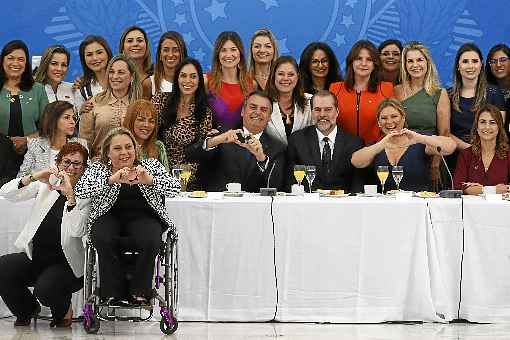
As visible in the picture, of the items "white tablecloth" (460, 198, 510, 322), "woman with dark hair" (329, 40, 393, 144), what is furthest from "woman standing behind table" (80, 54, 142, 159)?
"white tablecloth" (460, 198, 510, 322)

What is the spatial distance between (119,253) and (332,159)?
1.66 metres

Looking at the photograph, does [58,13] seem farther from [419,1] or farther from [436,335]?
[436,335]

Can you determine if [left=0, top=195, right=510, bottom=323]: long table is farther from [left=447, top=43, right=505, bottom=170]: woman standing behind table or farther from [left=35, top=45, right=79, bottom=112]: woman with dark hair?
[left=35, top=45, right=79, bottom=112]: woman with dark hair

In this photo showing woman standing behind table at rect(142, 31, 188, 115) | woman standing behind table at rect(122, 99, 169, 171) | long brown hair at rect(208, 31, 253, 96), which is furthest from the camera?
woman standing behind table at rect(142, 31, 188, 115)

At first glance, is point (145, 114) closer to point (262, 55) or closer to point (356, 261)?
point (262, 55)

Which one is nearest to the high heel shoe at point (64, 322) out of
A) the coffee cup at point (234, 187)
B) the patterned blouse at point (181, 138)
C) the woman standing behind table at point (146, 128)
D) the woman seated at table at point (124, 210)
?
the woman seated at table at point (124, 210)

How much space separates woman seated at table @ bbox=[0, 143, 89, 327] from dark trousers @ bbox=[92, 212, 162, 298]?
0.21m

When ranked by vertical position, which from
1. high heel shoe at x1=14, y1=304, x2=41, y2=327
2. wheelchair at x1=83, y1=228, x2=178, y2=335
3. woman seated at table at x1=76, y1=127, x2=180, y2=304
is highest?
woman seated at table at x1=76, y1=127, x2=180, y2=304

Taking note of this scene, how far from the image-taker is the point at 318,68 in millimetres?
7484

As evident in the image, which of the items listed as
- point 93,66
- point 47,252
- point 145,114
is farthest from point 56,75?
point 47,252

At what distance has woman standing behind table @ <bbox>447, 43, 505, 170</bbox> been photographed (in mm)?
7250

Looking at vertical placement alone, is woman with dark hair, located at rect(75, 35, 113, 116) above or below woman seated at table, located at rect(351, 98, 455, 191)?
above

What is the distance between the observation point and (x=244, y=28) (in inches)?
347

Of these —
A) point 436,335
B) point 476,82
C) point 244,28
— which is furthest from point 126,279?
point 244,28
